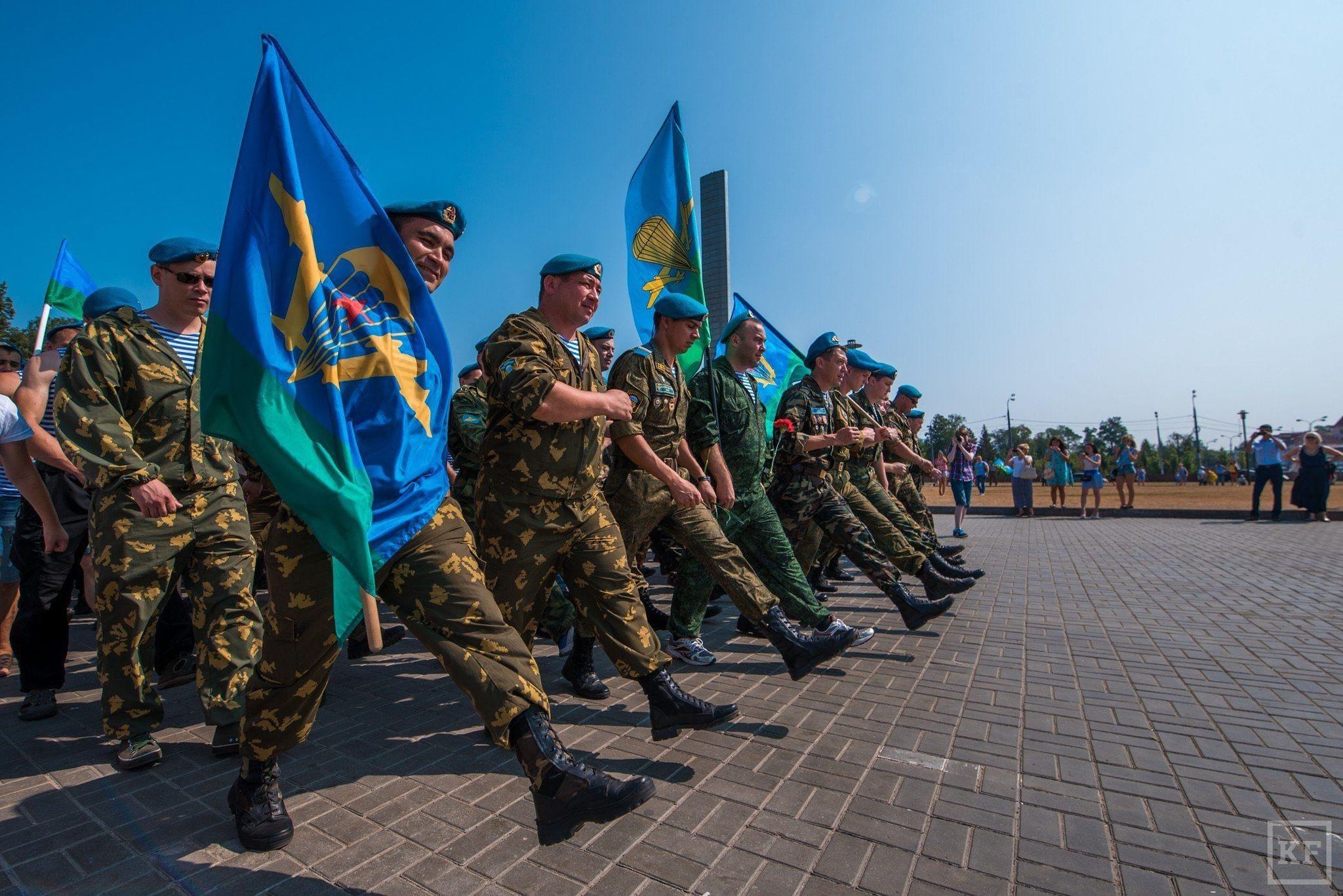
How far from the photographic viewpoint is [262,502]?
291 cm

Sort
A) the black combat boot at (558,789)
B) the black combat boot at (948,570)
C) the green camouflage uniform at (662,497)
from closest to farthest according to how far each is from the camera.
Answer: the black combat boot at (558,789)
the green camouflage uniform at (662,497)
the black combat boot at (948,570)

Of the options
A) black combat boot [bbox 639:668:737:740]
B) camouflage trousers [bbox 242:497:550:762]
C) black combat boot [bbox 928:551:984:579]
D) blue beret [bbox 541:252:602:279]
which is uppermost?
blue beret [bbox 541:252:602:279]

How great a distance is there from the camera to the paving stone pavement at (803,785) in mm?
2057

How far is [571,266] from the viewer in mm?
3006

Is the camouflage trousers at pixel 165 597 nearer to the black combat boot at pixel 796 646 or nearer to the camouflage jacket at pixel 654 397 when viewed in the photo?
the camouflage jacket at pixel 654 397

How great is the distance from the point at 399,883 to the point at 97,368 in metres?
2.42

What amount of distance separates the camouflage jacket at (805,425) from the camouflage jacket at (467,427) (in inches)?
80.9

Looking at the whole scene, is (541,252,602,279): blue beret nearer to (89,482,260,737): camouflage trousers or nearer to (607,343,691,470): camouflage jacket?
(607,343,691,470): camouflage jacket

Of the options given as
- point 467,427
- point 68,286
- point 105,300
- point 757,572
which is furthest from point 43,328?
point 757,572

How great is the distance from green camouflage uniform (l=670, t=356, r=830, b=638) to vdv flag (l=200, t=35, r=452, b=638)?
2.23 metres

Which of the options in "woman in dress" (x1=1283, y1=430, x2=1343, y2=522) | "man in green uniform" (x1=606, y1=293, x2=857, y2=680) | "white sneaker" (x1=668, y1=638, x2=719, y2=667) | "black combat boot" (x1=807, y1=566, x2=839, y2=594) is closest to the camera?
"man in green uniform" (x1=606, y1=293, x2=857, y2=680)

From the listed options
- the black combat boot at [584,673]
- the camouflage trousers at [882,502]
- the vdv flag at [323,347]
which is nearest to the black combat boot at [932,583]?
the camouflage trousers at [882,502]

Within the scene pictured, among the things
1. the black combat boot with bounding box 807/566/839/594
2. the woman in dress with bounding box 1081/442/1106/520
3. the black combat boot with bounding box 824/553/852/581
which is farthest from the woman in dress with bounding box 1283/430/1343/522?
the black combat boot with bounding box 807/566/839/594
